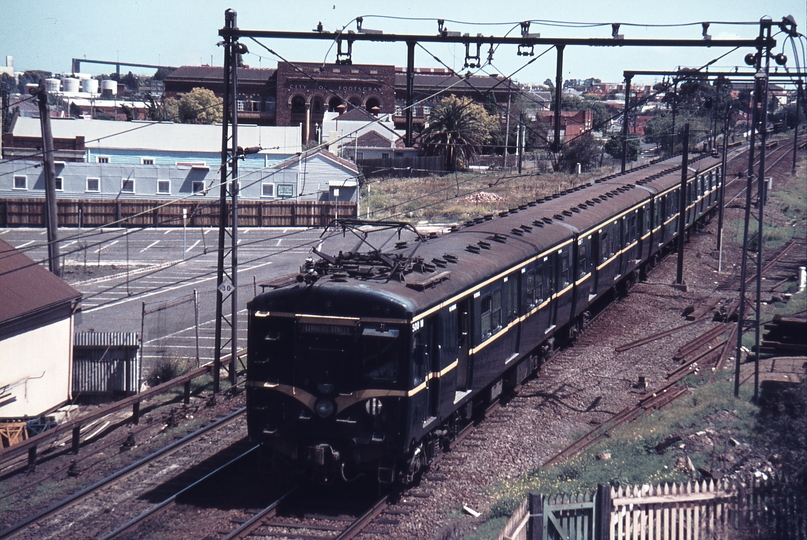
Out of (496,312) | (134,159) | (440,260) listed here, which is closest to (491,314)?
(496,312)

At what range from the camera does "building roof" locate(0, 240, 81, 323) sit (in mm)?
19066

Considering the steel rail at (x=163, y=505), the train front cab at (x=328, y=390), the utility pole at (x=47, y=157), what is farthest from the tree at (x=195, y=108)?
the train front cab at (x=328, y=390)

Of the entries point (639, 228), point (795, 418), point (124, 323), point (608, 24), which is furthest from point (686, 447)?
point (124, 323)

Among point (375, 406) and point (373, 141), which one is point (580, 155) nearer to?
point (373, 141)

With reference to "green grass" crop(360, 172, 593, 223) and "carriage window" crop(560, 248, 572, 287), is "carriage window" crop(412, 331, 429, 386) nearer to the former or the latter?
"carriage window" crop(560, 248, 572, 287)

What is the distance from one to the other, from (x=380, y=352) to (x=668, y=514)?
12.6ft

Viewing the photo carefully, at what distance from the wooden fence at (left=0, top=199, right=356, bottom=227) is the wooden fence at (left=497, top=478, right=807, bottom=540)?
40641 mm

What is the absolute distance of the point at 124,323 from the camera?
2734 centimetres

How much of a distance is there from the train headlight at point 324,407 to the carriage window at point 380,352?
0.63 m

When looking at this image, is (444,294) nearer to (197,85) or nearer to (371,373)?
(371,373)

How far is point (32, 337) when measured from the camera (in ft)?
64.6

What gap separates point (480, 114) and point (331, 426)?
65.0m

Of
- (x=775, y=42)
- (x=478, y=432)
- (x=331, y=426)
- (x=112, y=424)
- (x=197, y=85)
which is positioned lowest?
(x=112, y=424)

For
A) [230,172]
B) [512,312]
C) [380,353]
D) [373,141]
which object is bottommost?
[512,312]
